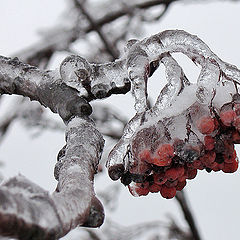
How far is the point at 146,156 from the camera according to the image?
72 cm

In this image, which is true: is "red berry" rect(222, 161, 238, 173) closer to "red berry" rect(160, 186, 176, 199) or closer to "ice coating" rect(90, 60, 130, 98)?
"red berry" rect(160, 186, 176, 199)

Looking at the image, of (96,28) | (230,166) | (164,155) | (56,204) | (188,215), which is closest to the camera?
(56,204)

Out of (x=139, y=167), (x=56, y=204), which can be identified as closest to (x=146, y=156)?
(x=139, y=167)

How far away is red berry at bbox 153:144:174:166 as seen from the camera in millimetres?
711

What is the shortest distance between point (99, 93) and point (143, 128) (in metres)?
0.13

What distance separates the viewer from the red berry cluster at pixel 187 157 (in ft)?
2.37

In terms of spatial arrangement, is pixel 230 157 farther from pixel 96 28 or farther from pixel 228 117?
pixel 96 28

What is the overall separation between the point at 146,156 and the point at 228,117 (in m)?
0.14

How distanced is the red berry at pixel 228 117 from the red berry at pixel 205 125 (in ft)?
0.07

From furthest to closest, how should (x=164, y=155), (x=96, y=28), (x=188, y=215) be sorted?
(x=96, y=28) < (x=188, y=215) < (x=164, y=155)

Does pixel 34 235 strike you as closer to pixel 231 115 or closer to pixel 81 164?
pixel 81 164

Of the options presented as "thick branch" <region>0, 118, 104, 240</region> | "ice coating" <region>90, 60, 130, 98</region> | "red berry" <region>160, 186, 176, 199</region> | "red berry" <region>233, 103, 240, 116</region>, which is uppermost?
"ice coating" <region>90, 60, 130, 98</region>

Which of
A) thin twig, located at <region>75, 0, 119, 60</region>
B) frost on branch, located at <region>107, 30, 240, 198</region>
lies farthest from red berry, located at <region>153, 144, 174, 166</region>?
thin twig, located at <region>75, 0, 119, 60</region>

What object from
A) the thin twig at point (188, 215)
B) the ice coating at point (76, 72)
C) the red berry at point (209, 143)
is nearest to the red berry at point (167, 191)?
the red berry at point (209, 143)
